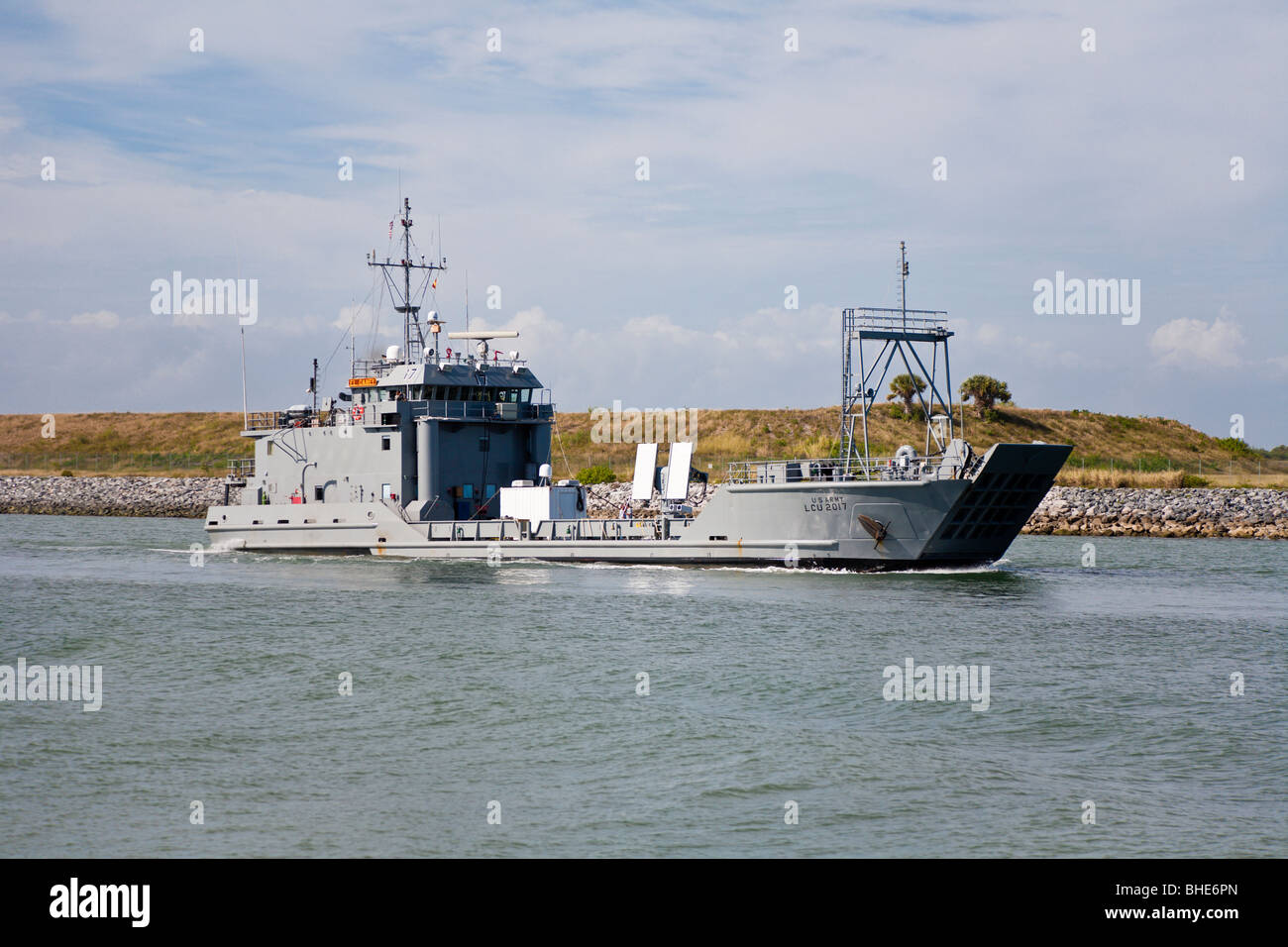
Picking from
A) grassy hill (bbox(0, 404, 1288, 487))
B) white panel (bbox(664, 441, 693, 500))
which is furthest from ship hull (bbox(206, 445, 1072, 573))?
grassy hill (bbox(0, 404, 1288, 487))

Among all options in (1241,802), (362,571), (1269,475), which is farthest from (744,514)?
(1269,475)

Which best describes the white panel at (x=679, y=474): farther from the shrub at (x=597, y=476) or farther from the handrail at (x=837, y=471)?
the shrub at (x=597, y=476)

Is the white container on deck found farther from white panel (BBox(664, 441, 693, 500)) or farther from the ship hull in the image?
white panel (BBox(664, 441, 693, 500))

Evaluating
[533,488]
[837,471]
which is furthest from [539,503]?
[837,471]

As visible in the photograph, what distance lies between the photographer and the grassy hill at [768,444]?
64312 millimetres

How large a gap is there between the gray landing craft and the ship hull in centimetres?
4

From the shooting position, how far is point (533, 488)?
1288 inches

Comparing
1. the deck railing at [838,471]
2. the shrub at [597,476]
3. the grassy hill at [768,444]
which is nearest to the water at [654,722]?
the deck railing at [838,471]

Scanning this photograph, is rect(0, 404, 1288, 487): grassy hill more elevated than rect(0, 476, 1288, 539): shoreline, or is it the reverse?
rect(0, 404, 1288, 487): grassy hill

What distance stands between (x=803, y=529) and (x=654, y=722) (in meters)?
13.8

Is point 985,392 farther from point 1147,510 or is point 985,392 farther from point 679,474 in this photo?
point 679,474

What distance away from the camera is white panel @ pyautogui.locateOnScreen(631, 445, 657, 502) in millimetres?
31297
